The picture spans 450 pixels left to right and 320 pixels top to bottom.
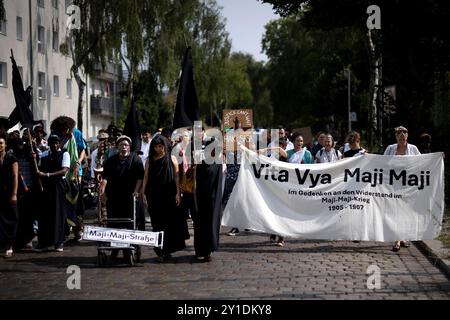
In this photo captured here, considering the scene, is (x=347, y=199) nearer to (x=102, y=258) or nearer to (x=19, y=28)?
(x=102, y=258)

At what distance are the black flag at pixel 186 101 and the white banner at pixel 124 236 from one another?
Result: 1588 millimetres

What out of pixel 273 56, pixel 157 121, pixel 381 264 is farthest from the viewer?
pixel 273 56

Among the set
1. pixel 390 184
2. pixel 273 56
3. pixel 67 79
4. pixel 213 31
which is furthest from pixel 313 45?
pixel 390 184

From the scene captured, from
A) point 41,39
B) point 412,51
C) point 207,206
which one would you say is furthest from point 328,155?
point 41,39

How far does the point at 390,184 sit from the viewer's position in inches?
499

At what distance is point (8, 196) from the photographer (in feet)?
39.7

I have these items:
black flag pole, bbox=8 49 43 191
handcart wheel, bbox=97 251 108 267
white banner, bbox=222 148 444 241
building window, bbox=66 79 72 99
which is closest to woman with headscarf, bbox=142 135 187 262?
handcart wheel, bbox=97 251 108 267

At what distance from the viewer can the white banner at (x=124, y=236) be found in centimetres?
1077

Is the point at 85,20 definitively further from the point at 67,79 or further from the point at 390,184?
the point at 390,184

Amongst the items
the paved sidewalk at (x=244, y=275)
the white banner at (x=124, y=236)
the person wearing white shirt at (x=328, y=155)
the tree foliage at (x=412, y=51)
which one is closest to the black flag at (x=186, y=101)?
the white banner at (x=124, y=236)

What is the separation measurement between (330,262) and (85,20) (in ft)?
107

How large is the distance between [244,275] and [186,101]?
272cm

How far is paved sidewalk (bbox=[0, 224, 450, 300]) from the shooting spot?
8641mm

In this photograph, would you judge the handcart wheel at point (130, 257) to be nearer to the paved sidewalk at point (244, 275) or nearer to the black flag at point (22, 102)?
the paved sidewalk at point (244, 275)
